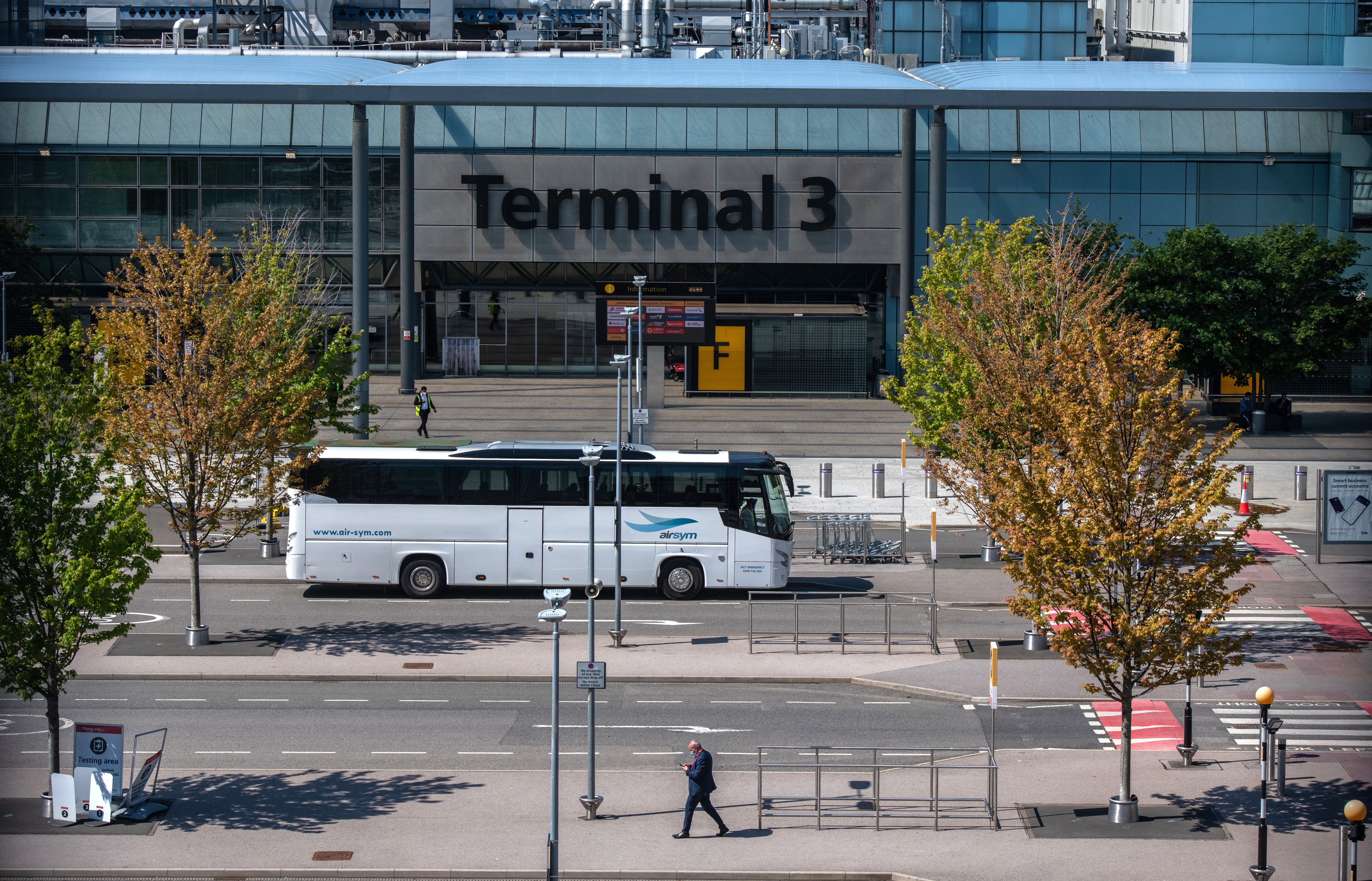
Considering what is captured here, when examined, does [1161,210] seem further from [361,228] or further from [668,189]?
[361,228]

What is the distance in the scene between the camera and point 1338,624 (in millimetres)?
29938

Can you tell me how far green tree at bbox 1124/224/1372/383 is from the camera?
5284 cm

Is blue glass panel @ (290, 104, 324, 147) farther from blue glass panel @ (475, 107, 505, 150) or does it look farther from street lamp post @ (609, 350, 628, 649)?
street lamp post @ (609, 350, 628, 649)

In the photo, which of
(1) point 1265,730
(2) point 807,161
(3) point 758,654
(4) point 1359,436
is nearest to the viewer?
(1) point 1265,730

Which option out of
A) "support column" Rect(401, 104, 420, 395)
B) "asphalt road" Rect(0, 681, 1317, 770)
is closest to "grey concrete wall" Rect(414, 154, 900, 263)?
"support column" Rect(401, 104, 420, 395)

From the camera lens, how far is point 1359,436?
53.4 meters

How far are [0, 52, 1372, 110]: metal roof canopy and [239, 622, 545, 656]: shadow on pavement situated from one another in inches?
1212

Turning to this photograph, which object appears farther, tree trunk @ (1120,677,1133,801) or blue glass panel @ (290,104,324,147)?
blue glass panel @ (290,104,324,147)

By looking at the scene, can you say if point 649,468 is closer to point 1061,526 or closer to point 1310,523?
point 1061,526

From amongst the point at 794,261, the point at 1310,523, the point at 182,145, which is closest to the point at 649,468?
the point at 1310,523

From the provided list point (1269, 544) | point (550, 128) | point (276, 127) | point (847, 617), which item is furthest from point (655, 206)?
point (847, 617)

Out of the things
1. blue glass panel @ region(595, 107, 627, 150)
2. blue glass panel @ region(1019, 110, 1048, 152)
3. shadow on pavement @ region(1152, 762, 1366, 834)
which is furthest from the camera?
blue glass panel @ region(595, 107, 627, 150)

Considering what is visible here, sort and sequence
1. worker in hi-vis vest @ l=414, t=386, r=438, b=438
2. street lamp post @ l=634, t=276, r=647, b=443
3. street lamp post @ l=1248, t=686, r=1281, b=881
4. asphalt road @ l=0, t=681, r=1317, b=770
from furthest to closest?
worker in hi-vis vest @ l=414, t=386, r=438, b=438 → street lamp post @ l=634, t=276, r=647, b=443 → asphalt road @ l=0, t=681, r=1317, b=770 → street lamp post @ l=1248, t=686, r=1281, b=881

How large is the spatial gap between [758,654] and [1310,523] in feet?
68.9
